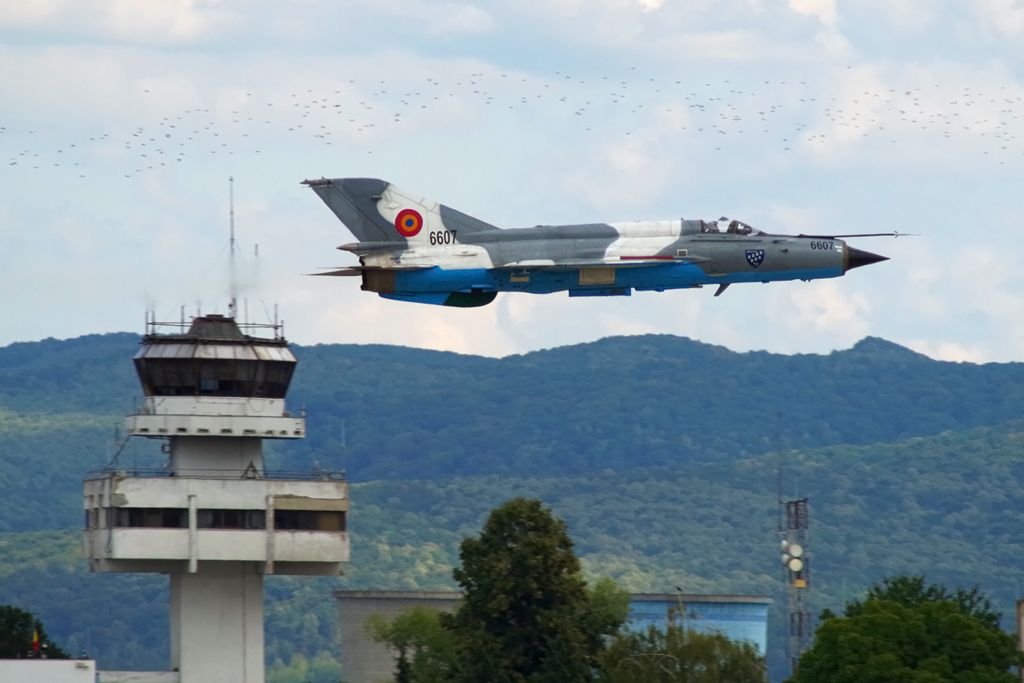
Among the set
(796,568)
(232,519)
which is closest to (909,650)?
(796,568)

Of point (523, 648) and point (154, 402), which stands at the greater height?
point (154, 402)

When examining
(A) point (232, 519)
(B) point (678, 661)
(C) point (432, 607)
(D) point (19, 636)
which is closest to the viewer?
(B) point (678, 661)

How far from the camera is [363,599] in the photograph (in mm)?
147000

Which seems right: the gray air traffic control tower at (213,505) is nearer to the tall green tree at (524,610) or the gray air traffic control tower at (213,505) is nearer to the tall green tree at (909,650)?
the tall green tree at (524,610)

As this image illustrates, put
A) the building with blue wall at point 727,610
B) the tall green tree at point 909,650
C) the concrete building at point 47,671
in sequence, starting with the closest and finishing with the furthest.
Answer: the tall green tree at point 909,650 < the concrete building at point 47,671 < the building with blue wall at point 727,610

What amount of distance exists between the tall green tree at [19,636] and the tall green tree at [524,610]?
25660 mm

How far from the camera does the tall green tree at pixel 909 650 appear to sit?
7738 cm

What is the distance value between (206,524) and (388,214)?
25.7m

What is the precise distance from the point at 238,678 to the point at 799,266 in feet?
113

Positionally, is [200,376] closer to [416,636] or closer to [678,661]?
[678,661]

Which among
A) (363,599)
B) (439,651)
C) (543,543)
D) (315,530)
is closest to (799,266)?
(543,543)

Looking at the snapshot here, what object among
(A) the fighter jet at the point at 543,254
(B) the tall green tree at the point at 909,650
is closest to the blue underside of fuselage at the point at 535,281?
(A) the fighter jet at the point at 543,254

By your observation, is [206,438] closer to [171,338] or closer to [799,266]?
[171,338]

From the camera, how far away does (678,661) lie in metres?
90.6
